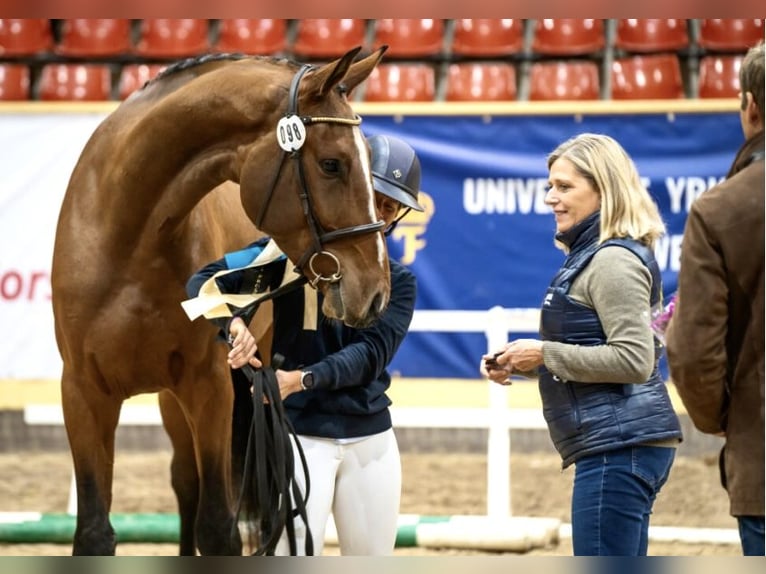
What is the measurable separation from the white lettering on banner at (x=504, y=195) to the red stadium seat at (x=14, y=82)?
328 cm

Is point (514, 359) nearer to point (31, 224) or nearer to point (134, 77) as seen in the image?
point (31, 224)

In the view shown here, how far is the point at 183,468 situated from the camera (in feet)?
12.4

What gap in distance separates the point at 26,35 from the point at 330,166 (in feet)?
19.8

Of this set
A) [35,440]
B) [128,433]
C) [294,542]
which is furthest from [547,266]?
[294,542]

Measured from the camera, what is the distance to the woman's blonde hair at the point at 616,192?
239 cm

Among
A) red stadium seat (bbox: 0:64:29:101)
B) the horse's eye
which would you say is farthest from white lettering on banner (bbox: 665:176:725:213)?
red stadium seat (bbox: 0:64:29:101)

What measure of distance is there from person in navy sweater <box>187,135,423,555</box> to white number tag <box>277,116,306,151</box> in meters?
0.22

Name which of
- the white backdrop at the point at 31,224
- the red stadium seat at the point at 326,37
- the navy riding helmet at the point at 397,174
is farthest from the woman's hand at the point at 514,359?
the red stadium seat at the point at 326,37

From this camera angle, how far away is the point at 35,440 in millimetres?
6309

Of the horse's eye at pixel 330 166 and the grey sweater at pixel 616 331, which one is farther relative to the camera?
the horse's eye at pixel 330 166

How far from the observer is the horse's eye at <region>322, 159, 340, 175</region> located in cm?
259

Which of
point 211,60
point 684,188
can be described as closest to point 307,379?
point 211,60

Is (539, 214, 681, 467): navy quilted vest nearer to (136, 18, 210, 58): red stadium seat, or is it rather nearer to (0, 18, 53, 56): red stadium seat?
(136, 18, 210, 58): red stadium seat

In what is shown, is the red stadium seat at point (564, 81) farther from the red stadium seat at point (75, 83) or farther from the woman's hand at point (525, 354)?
the woman's hand at point (525, 354)
